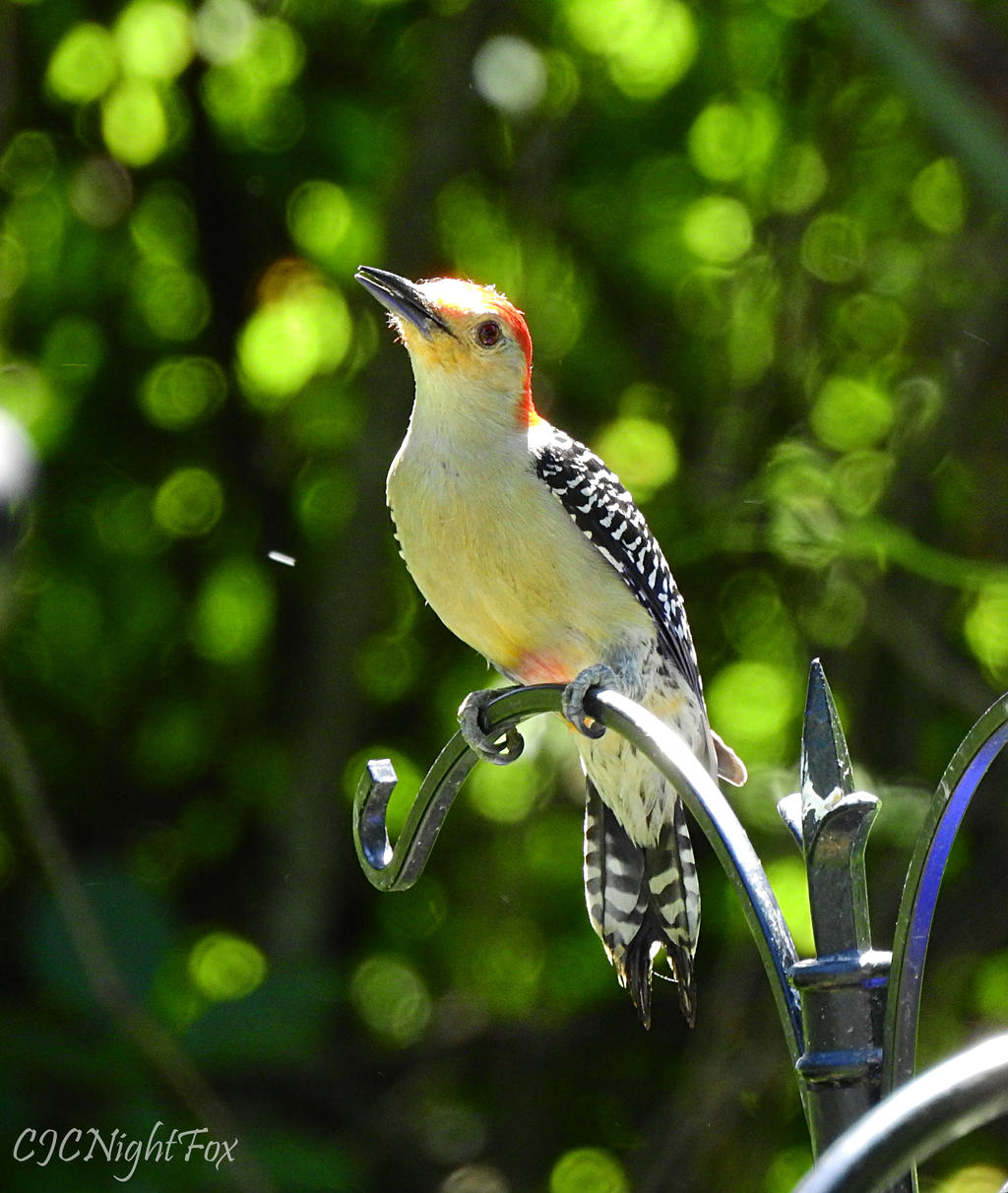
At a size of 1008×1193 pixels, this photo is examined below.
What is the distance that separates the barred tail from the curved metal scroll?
943 mm

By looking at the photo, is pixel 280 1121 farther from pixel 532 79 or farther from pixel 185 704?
pixel 532 79

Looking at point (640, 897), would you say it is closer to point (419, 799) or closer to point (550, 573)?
point (550, 573)

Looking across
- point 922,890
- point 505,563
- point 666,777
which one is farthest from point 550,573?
point 922,890

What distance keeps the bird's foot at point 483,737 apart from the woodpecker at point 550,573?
0.51 feet

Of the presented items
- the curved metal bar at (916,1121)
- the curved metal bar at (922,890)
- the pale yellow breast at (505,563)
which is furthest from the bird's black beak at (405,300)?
the curved metal bar at (916,1121)

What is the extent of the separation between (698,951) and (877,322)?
2.45 metres

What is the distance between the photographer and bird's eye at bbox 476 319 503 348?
3918 mm

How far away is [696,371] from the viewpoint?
240 inches

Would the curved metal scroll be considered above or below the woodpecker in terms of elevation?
below

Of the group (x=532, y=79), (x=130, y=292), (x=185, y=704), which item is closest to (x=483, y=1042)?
(x=185, y=704)

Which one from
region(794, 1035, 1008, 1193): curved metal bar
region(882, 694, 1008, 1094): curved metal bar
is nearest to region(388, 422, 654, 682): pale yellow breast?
region(882, 694, 1008, 1094): curved metal bar

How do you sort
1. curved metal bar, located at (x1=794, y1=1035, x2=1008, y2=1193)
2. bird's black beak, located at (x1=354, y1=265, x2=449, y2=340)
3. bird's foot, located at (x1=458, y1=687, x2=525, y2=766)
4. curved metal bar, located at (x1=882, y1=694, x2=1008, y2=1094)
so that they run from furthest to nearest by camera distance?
bird's black beak, located at (x1=354, y1=265, x2=449, y2=340), bird's foot, located at (x1=458, y1=687, x2=525, y2=766), curved metal bar, located at (x1=882, y1=694, x2=1008, y2=1094), curved metal bar, located at (x1=794, y1=1035, x2=1008, y2=1193)

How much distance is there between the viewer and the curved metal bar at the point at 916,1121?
136 cm

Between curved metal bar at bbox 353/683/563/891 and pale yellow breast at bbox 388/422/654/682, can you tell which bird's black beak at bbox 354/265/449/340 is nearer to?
pale yellow breast at bbox 388/422/654/682
